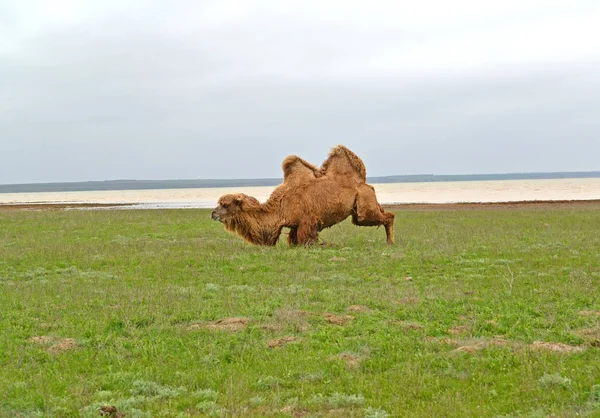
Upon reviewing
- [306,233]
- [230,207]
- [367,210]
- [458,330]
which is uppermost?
[230,207]

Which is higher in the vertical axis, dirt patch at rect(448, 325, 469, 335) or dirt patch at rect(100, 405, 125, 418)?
dirt patch at rect(448, 325, 469, 335)

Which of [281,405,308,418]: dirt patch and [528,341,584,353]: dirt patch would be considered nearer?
[281,405,308,418]: dirt patch

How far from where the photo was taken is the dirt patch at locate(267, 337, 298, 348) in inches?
341

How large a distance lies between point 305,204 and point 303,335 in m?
10.5

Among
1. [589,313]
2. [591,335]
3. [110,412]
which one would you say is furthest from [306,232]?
[110,412]

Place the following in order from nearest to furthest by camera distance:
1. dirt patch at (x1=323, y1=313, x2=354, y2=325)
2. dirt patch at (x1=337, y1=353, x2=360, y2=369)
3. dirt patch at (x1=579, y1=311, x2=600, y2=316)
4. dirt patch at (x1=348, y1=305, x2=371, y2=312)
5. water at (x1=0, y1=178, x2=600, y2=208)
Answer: dirt patch at (x1=337, y1=353, x2=360, y2=369) → dirt patch at (x1=323, y1=313, x2=354, y2=325) → dirt patch at (x1=579, y1=311, x2=600, y2=316) → dirt patch at (x1=348, y1=305, x2=371, y2=312) → water at (x1=0, y1=178, x2=600, y2=208)

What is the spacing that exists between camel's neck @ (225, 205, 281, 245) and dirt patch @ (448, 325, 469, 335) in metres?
10.4

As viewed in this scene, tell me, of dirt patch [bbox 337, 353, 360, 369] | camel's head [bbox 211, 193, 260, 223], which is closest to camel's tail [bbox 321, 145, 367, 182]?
camel's head [bbox 211, 193, 260, 223]

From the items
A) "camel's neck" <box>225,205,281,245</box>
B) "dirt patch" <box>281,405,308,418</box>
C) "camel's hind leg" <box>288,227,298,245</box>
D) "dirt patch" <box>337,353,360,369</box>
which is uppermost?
"camel's neck" <box>225,205,281,245</box>

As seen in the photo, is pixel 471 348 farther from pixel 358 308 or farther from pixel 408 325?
pixel 358 308

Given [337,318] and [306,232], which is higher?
[306,232]

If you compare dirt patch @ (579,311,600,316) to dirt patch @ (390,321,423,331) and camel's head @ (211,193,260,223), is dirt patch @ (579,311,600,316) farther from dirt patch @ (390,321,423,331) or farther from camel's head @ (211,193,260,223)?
camel's head @ (211,193,260,223)

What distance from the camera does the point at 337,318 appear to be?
10070 millimetres

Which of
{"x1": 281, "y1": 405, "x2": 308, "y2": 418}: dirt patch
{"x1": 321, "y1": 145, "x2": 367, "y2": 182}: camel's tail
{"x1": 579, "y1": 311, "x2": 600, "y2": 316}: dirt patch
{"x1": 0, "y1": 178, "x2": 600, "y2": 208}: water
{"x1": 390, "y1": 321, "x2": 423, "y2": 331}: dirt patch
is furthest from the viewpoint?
{"x1": 0, "y1": 178, "x2": 600, "y2": 208}: water
